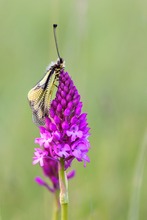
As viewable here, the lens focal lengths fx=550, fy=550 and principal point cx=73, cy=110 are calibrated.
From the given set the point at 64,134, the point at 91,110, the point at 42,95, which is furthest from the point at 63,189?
the point at 91,110

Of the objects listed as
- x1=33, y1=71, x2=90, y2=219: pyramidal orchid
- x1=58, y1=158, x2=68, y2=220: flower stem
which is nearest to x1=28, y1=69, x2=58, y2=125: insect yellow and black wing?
x1=33, y1=71, x2=90, y2=219: pyramidal orchid

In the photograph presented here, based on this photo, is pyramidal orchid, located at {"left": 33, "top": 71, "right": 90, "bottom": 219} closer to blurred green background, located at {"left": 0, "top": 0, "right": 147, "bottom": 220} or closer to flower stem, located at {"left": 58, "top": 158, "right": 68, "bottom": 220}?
flower stem, located at {"left": 58, "top": 158, "right": 68, "bottom": 220}

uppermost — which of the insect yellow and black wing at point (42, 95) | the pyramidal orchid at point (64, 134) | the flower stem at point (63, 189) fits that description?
the insect yellow and black wing at point (42, 95)

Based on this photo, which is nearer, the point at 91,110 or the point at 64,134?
the point at 64,134

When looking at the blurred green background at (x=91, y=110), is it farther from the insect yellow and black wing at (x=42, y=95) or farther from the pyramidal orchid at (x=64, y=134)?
the insect yellow and black wing at (x=42, y=95)

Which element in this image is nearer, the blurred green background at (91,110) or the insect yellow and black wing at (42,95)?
the insect yellow and black wing at (42,95)

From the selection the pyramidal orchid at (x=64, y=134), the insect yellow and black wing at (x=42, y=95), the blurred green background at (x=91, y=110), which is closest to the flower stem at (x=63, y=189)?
the pyramidal orchid at (x=64, y=134)

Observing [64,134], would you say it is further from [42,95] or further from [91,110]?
[91,110]

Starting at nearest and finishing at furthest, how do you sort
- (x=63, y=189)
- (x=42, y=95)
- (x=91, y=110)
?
(x=63, y=189), (x=42, y=95), (x=91, y=110)
